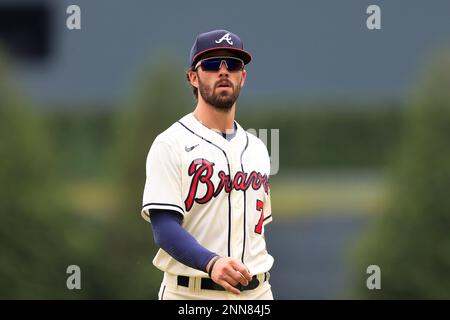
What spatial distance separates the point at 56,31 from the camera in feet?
61.3

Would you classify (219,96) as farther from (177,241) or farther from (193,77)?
(177,241)

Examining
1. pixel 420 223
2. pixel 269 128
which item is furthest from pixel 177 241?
pixel 269 128

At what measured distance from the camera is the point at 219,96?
A: 3828 millimetres

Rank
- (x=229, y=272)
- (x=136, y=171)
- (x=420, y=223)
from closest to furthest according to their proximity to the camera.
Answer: (x=229, y=272), (x=420, y=223), (x=136, y=171)

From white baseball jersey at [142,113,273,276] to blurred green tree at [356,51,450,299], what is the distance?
7325mm

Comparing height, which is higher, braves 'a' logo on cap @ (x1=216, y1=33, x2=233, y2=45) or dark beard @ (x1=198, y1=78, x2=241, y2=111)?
braves 'a' logo on cap @ (x1=216, y1=33, x2=233, y2=45)

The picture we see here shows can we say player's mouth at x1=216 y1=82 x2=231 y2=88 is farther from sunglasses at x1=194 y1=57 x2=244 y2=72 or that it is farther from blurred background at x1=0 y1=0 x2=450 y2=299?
blurred background at x1=0 y1=0 x2=450 y2=299

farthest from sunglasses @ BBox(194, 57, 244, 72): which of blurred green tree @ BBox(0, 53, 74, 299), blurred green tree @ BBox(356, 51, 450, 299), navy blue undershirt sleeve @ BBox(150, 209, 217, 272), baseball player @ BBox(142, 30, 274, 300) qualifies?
blurred green tree @ BBox(0, 53, 74, 299)

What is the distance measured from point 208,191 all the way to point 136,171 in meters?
8.82

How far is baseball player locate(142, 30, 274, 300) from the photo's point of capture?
12.4ft

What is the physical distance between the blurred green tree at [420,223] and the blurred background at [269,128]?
2 cm

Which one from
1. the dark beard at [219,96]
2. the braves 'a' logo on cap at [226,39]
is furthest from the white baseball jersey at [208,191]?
the braves 'a' logo on cap at [226,39]

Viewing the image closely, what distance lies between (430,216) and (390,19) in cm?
905

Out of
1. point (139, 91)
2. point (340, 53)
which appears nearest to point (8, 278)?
point (139, 91)
